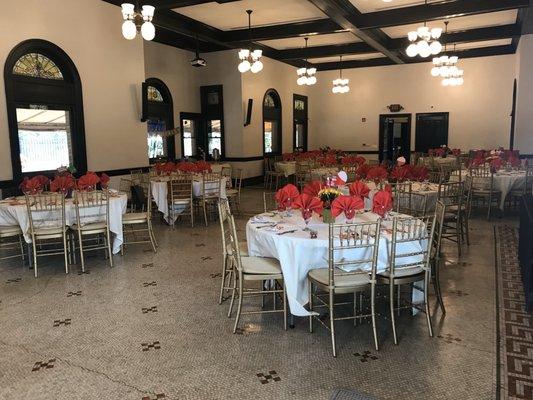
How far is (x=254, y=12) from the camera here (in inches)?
354

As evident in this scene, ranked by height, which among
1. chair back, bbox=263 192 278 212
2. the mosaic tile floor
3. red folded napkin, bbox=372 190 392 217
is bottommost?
the mosaic tile floor

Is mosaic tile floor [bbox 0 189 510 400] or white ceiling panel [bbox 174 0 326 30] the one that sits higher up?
white ceiling panel [bbox 174 0 326 30]

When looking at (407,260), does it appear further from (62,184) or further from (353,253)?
(62,184)

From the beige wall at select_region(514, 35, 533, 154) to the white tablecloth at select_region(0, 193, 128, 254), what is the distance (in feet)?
30.5

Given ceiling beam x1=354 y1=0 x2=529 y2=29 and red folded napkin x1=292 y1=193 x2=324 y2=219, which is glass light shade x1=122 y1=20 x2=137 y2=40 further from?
ceiling beam x1=354 y1=0 x2=529 y2=29

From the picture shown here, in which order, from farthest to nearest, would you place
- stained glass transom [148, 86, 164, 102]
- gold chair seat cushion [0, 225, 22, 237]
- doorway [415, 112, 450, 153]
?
1. doorway [415, 112, 450, 153]
2. stained glass transom [148, 86, 164, 102]
3. gold chair seat cushion [0, 225, 22, 237]

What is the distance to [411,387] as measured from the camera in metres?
2.73

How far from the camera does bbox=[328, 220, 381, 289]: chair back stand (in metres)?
3.12

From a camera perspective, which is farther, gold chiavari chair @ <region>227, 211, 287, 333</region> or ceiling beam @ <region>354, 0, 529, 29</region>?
ceiling beam @ <region>354, 0, 529, 29</region>

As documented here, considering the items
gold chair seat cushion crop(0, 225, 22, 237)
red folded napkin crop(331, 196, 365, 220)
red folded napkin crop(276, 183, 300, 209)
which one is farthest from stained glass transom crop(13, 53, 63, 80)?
red folded napkin crop(331, 196, 365, 220)

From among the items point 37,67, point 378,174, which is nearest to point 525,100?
point 378,174

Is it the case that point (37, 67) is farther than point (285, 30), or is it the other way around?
point (285, 30)

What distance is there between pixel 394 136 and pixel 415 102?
1.24 metres

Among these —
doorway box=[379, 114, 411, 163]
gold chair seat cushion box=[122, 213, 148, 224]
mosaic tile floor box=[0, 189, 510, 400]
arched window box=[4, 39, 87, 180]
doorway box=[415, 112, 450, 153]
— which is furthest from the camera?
doorway box=[379, 114, 411, 163]
